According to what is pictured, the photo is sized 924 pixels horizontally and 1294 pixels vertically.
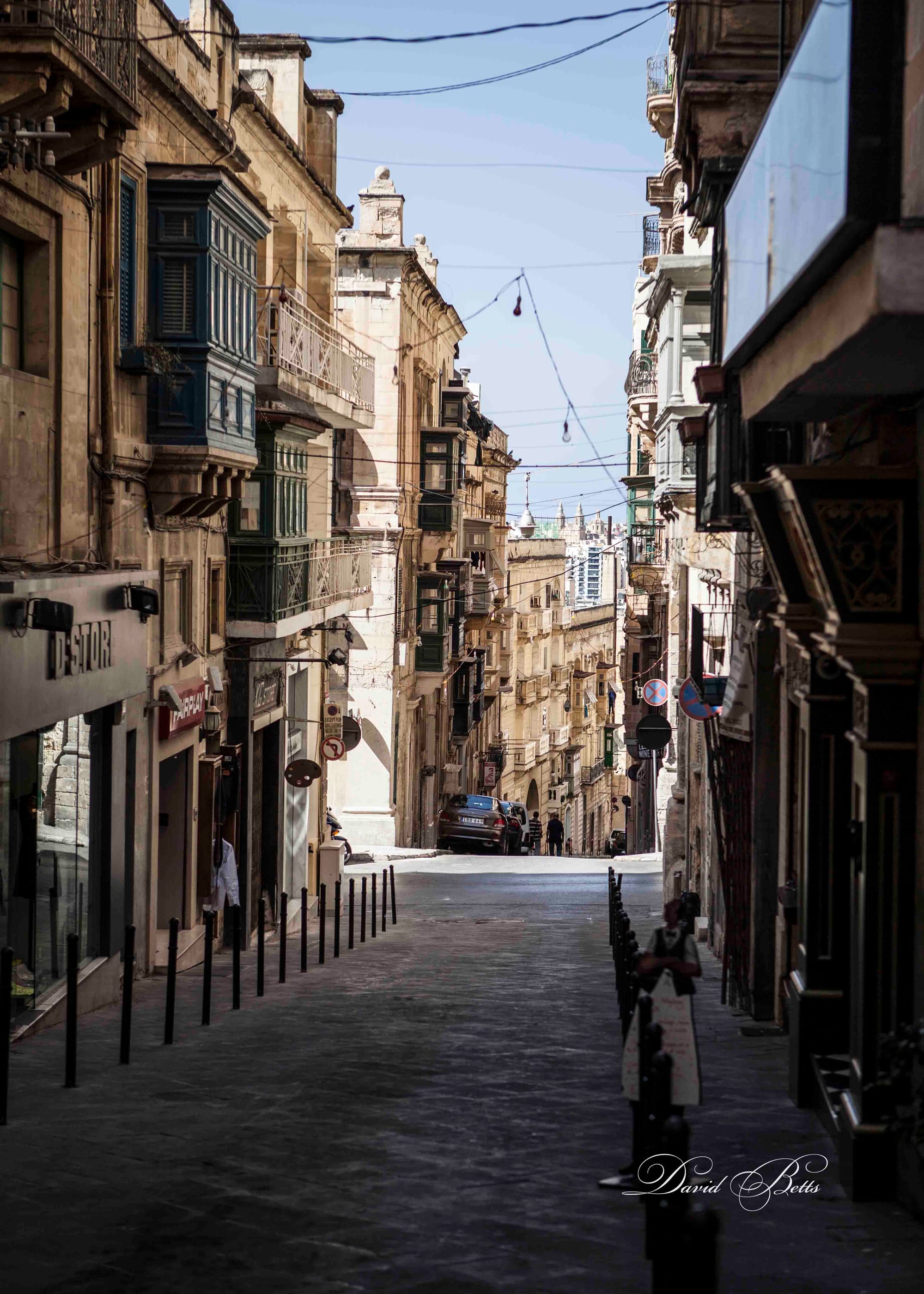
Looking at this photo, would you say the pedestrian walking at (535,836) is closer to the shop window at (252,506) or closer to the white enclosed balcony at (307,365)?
the white enclosed balcony at (307,365)

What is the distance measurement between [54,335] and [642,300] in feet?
119

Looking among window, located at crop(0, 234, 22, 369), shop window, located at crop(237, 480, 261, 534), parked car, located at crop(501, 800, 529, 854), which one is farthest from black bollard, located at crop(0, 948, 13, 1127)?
parked car, located at crop(501, 800, 529, 854)

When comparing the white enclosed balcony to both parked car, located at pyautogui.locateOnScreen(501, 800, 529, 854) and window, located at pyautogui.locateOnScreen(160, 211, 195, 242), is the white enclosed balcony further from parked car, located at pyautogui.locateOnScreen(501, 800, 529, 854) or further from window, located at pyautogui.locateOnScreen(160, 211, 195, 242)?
parked car, located at pyautogui.locateOnScreen(501, 800, 529, 854)

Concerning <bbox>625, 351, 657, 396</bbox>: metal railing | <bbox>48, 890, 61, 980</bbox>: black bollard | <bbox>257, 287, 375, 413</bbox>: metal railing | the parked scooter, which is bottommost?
the parked scooter

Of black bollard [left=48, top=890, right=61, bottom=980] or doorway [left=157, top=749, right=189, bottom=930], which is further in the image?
doorway [left=157, top=749, right=189, bottom=930]

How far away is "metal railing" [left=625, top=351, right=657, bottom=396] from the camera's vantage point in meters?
39.1

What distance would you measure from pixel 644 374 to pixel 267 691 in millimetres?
20928

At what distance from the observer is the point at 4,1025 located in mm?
8898

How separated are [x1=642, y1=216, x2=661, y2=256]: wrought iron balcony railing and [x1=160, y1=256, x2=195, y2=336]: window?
30849 mm

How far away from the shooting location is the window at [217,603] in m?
21.4

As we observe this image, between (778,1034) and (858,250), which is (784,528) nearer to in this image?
(858,250)

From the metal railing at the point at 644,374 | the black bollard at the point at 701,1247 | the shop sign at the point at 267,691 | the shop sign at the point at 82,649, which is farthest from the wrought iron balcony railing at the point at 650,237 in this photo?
the black bollard at the point at 701,1247

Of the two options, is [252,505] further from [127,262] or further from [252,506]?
[127,262]

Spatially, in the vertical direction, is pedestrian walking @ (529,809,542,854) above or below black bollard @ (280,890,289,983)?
below
